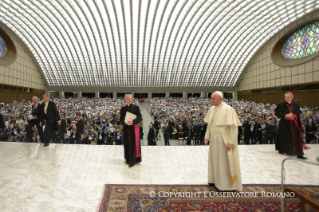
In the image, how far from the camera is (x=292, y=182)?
4.32 metres

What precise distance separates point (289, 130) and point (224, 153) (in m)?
3.83

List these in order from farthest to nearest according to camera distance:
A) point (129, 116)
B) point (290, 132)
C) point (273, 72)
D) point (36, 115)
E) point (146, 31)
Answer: point (146, 31) < point (273, 72) < point (36, 115) < point (290, 132) < point (129, 116)

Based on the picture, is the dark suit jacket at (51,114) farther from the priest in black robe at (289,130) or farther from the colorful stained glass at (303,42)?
the colorful stained glass at (303,42)

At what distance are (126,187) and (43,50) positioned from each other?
153ft

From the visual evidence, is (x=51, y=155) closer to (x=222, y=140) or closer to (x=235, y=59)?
(x=222, y=140)

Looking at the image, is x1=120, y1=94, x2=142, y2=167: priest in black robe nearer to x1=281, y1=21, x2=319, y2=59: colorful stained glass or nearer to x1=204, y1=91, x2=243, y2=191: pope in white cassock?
x1=204, y1=91, x2=243, y2=191: pope in white cassock

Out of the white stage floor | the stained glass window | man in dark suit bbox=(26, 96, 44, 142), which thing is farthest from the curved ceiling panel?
the white stage floor

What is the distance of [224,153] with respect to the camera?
3932 millimetres

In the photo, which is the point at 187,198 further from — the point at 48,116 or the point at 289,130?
the point at 48,116

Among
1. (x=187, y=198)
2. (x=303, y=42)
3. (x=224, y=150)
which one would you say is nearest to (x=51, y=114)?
(x=187, y=198)

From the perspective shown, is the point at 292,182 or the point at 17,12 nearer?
the point at 292,182

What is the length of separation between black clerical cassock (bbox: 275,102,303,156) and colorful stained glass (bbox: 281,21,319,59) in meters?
27.8

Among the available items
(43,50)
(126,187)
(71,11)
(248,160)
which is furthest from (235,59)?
(126,187)

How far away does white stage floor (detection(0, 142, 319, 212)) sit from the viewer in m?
3.53
